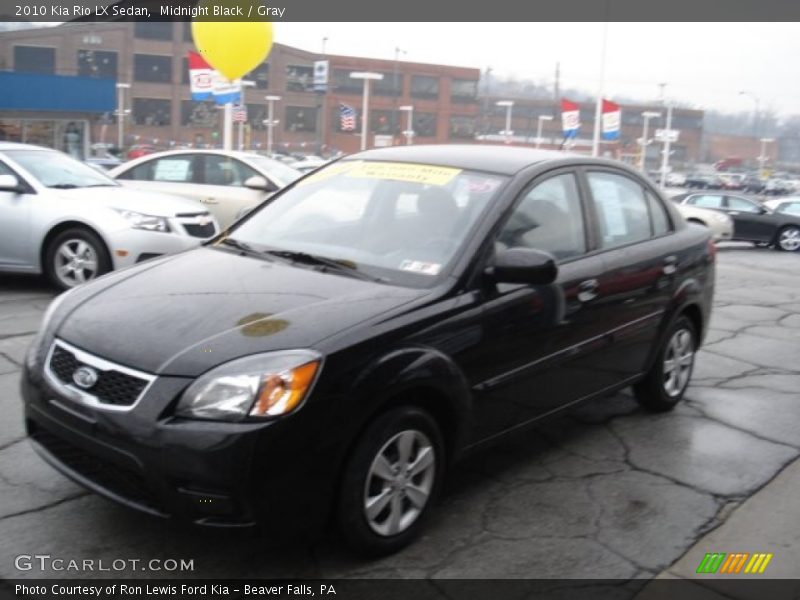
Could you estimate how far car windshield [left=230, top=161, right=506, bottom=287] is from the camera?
3.81m

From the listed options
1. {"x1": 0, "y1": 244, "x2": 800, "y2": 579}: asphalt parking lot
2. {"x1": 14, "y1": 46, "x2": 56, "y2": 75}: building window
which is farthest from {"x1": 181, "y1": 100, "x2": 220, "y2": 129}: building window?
{"x1": 0, "y1": 244, "x2": 800, "y2": 579}: asphalt parking lot

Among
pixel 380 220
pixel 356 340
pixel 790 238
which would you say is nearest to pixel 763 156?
pixel 790 238

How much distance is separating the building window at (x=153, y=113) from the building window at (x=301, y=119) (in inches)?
417

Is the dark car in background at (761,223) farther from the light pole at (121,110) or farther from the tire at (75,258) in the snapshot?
the light pole at (121,110)

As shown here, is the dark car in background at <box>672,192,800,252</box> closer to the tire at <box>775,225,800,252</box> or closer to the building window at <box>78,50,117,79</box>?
the tire at <box>775,225,800,252</box>

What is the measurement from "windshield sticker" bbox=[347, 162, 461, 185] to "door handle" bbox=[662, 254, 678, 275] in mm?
1616

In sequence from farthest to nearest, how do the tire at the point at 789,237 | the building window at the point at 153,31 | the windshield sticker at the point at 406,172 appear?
the building window at the point at 153,31, the tire at the point at 789,237, the windshield sticker at the point at 406,172

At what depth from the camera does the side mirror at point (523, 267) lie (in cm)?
366

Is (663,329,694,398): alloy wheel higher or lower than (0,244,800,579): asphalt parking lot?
higher

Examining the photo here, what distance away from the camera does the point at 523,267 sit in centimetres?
365

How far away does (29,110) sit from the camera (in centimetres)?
2900

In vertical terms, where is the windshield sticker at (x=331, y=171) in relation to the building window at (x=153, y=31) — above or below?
below

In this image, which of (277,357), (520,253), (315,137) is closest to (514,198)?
(520,253)

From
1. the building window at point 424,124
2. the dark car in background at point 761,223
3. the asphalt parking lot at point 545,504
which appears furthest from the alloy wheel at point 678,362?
the building window at point 424,124
